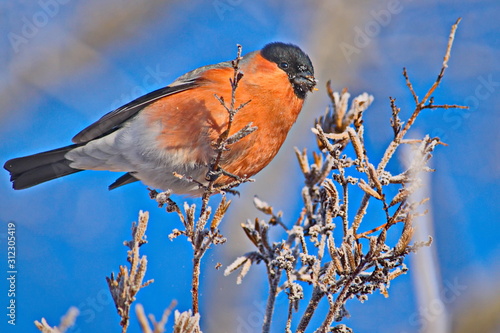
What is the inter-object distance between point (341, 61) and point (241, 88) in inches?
75.3

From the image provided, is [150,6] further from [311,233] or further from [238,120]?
[311,233]

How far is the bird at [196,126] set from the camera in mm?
2953

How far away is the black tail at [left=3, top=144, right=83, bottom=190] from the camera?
142 inches

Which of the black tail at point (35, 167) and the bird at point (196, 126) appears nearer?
the bird at point (196, 126)

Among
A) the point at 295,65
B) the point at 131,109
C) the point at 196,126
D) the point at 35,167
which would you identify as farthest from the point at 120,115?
the point at 295,65

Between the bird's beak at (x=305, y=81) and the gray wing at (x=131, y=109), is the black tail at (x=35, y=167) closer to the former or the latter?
the gray wing at (x=131, y=109)

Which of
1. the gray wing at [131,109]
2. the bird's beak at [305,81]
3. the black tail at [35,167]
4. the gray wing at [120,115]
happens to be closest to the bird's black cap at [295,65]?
the bird's beak at [305,81]

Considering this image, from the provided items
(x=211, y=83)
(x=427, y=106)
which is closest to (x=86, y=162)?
(x=211, y=83)

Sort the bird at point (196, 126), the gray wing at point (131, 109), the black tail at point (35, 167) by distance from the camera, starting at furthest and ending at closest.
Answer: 1. the black tail at point (35, 167)
2. the gray wing at point (131, 109)
3. the bird at point (196, 126)

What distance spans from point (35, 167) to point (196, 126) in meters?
1.42

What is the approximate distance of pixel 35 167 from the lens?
364 cm

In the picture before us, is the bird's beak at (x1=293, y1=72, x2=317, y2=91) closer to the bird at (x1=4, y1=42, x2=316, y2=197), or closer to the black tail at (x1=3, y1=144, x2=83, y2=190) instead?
the bird at (x1=4, y1=42, x2=316, y2=197)

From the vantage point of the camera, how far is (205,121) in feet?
9.52

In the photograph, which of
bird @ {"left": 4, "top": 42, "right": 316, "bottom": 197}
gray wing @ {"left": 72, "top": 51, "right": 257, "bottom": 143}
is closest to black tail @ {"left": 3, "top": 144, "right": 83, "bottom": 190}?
bird @ {"left": 4, "top": 42, "right": 316, "bottom": 197}
